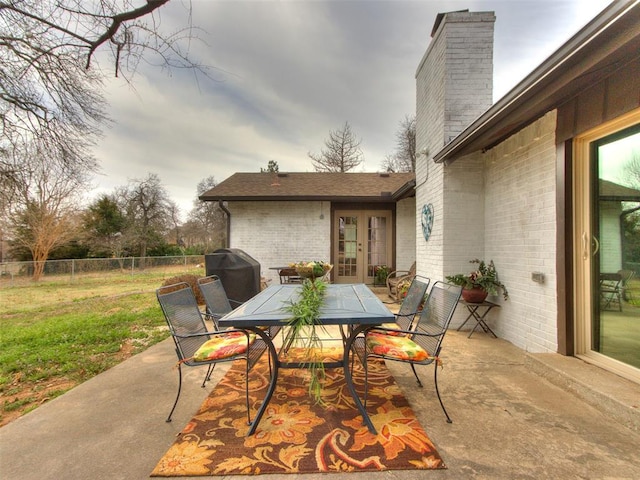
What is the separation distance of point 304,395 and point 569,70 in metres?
3.04

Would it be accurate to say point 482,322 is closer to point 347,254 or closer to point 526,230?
point 526,230

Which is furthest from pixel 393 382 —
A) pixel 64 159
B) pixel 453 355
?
pixel 64 159

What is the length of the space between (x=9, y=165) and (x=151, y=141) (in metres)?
3.95

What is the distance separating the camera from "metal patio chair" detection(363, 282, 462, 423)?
6.75ft

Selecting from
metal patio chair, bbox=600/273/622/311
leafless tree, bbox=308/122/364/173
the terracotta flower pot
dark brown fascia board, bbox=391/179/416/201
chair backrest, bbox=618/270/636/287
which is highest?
leafless tree, bbox=308/122/364/173

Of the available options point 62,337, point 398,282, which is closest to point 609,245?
point 398,282

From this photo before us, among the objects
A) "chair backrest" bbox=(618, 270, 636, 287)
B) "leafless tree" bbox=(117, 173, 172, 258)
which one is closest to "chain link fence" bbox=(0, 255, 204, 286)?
"leafless tree" bbox=(117, 173, 172, 258)

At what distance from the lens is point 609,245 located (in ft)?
7.88

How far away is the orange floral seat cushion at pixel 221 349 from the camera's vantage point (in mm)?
2055

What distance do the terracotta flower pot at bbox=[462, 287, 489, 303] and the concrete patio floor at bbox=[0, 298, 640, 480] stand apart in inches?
39.2

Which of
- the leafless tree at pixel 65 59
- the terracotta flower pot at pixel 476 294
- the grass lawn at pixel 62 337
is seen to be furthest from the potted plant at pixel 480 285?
the leafless tree at pixel 65 59

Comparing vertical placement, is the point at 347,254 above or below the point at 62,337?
above

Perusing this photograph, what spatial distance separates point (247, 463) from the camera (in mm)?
1580

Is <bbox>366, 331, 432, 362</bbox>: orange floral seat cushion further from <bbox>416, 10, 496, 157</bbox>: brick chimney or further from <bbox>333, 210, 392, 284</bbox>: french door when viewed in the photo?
<bbox>333, 210, 392, 284</bbox>: french door
